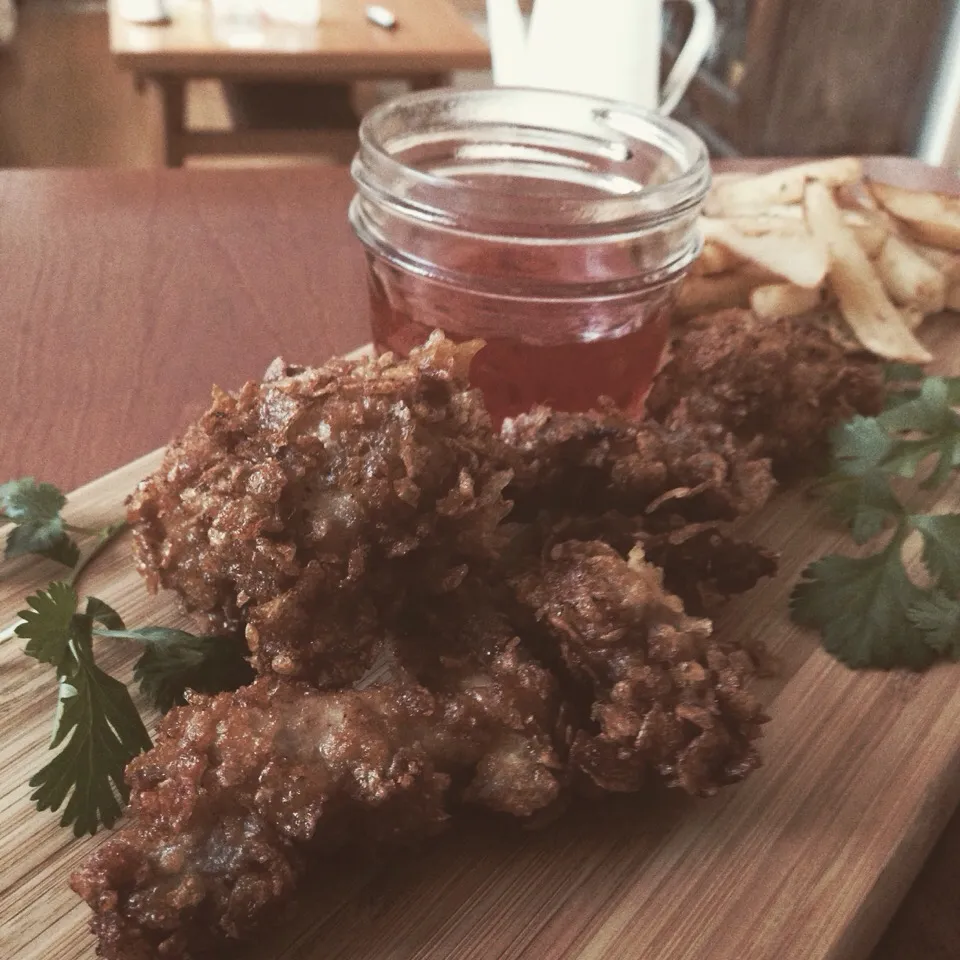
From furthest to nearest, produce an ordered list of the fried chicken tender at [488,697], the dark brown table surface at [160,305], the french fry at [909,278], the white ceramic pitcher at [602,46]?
1. the white ceramic pitcher at [602,46]
2. the french fry at [909,278]
3. the dark brown table surface at [160,305]
4. the fried chicken tender at [488,697]

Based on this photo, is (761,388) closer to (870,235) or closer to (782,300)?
(782,300)

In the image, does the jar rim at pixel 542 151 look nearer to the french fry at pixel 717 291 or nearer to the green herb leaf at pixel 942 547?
the french fry at pixel 717 291

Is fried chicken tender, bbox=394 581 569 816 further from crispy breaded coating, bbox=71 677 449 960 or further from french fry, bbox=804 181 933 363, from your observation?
french fry, bbox=804 181 933 363

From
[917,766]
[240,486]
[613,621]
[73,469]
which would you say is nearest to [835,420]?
[917,766]

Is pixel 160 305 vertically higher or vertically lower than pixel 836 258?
lower

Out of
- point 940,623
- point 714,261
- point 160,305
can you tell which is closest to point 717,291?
point 714,261

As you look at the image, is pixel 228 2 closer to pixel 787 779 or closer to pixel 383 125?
pixel 383 125

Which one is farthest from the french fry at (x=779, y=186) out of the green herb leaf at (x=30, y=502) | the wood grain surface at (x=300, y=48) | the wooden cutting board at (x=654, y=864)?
the wood grain surface at (x=300, y=48)
